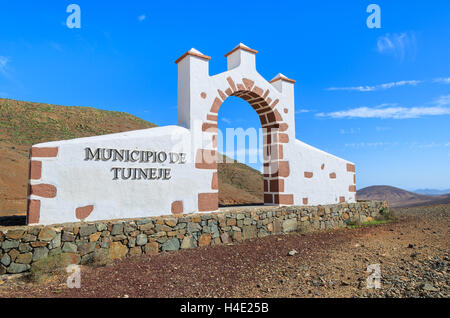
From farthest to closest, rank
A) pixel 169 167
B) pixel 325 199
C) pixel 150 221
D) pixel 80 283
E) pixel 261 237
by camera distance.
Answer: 1. pixel 325 199
2. pixel 261 237
3. pixel 169 167
4. pixel 150 221
5. pixel 80 283

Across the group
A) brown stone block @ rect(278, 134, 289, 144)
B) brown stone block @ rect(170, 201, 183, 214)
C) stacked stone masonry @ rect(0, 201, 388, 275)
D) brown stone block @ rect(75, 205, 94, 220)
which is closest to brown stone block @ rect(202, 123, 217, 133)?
brown stone block @ rect(170, 201, 183, 214)

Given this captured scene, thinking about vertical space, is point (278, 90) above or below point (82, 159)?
above

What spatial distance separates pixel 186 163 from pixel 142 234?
2194 mm

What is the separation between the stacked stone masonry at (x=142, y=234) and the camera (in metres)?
5.25

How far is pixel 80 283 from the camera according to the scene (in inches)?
190

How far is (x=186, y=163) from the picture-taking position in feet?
25.5

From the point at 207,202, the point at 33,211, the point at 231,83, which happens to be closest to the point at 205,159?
the point at 207,202

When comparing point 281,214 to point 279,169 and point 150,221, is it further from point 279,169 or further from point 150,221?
point 150,221

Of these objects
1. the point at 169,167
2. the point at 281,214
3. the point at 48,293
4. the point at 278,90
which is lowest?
the point at 48,293

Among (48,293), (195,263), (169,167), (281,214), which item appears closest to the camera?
(48,293)

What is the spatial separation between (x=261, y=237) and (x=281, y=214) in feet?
3.60

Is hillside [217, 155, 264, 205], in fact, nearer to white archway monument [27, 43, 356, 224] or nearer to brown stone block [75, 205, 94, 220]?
white archway monument [27, 43, 356, 224]

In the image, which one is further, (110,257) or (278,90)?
(278,90)
